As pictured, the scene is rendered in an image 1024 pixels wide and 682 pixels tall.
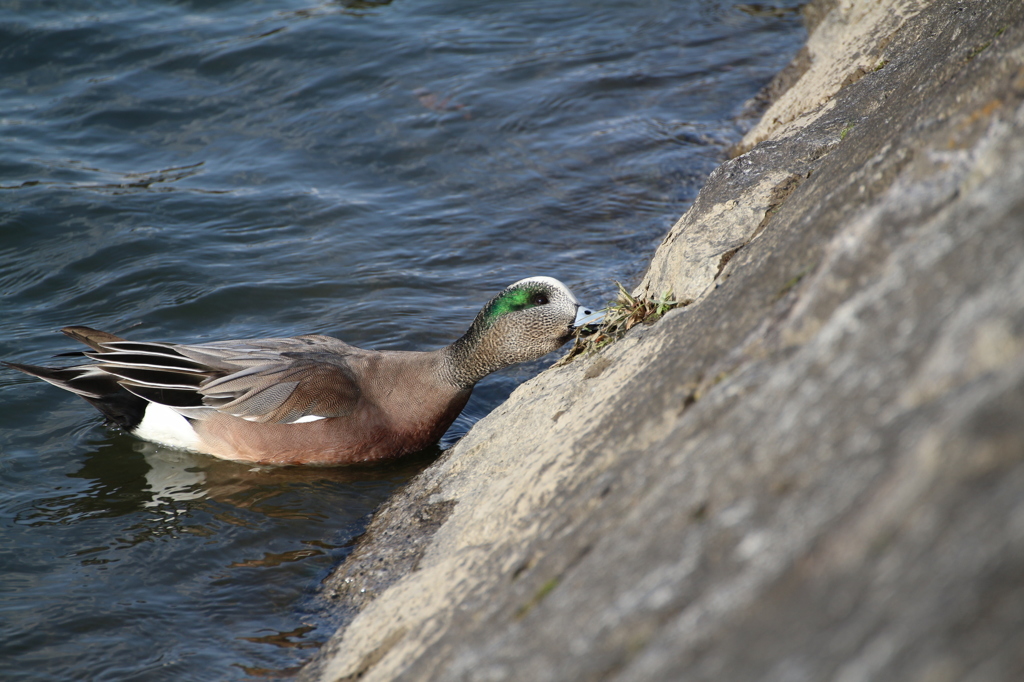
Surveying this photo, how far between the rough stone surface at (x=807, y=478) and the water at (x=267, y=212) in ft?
4.44

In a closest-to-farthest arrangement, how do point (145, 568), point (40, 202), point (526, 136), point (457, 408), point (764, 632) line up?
point (764, 632)
point (145, 568)
point (457, 408)
point (40, 202)
point (526, 136)

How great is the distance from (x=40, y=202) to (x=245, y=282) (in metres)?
2.22

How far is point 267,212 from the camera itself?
24.9 feet

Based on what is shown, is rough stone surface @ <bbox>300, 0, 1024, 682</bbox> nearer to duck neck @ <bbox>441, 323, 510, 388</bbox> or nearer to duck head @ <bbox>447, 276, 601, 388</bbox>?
duck head @ <bbox>447, 276, 601, 388</bbox>

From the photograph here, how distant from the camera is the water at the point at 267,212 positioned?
3.78m

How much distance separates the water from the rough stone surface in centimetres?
135

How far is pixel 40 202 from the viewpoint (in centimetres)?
729

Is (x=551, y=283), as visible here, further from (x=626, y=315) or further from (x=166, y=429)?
(x=166, y=429)

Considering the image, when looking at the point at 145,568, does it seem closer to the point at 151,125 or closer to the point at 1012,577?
the point at 1012,577

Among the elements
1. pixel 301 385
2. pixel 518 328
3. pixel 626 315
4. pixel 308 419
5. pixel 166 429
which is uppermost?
pixel 626 315

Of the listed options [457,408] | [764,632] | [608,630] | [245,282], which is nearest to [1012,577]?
[764,632]

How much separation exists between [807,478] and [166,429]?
14.7 ft

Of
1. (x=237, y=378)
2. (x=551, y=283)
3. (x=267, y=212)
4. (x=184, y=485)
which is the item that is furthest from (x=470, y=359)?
(x=267, y=212)

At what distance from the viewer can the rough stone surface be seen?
1.20 m
